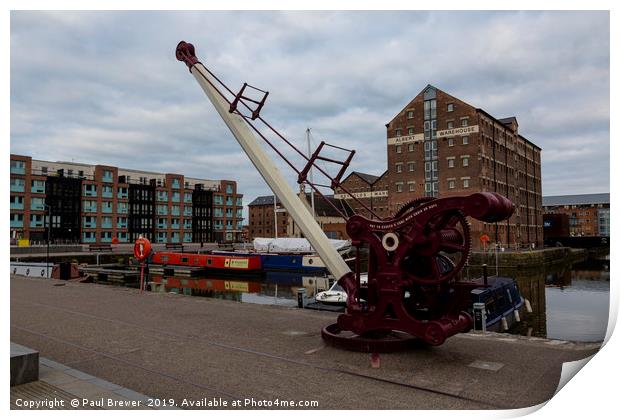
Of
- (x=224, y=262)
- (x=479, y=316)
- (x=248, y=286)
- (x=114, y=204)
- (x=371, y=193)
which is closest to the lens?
(x=479, y=316)

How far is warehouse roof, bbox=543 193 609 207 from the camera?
139 m

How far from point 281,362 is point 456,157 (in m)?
61.1

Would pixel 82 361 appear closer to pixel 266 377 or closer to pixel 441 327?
pixel 266 377

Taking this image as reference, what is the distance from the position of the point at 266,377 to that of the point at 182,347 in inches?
134

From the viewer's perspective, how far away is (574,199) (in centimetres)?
14800

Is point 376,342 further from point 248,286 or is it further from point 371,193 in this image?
point 371,193

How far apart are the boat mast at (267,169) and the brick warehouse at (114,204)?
2819 inches

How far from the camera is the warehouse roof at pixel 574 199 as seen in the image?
455 ft

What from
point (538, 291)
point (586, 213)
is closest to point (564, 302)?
point (538, 291)

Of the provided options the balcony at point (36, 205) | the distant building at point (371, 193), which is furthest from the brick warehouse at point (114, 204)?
the distant building at point (371, 193)

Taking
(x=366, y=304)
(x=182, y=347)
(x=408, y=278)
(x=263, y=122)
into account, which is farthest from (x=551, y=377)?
(x=263, y=122)

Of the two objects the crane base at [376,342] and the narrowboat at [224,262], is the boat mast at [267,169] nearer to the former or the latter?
the crane base at [376,342]

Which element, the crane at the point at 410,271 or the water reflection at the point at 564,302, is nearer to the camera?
the crane at the point at 410,271

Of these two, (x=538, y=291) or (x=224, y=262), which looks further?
(x=224, y=262)
